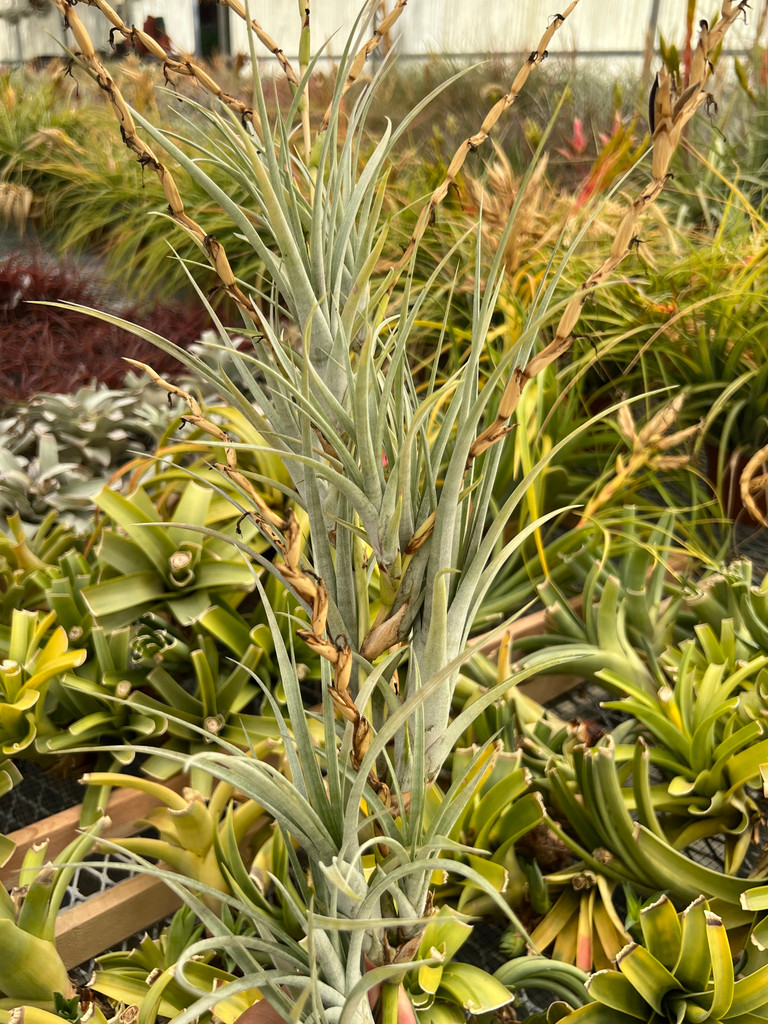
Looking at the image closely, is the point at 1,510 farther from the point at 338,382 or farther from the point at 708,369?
the point at 708,369

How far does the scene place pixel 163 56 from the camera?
40 cm

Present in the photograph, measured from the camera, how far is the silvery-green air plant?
1.25 feet

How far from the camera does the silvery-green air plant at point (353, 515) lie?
382 mm

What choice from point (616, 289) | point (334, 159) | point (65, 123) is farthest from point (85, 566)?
point (65, 123)

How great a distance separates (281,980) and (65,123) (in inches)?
150

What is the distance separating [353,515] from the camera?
1.53 ft

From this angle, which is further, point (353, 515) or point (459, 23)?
point (459, 23)

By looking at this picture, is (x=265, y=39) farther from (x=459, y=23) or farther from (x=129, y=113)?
(x=459, y=23)

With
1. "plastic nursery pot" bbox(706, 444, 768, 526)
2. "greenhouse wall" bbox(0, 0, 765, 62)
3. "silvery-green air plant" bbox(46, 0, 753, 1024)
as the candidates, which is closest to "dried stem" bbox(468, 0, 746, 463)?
"silvery-green air plant" bbox(46, 0, 753, 1024)

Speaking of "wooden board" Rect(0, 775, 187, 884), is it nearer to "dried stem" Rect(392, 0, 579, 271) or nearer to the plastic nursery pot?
"dried stem" Rect(392, 0, 579, 271)

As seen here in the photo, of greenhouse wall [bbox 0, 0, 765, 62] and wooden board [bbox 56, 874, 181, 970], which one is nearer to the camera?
wooden board [bbox 56, 874, 181, 970]

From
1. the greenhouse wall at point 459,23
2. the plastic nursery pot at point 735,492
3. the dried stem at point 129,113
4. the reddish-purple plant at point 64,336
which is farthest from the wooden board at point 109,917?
the greenhouse wall at point 459,23

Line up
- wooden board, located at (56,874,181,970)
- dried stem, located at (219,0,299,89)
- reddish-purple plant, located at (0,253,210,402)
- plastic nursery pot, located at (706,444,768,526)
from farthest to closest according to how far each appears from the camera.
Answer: reddish-purple plant, located at (0,253,210,402)
plastic nursery pot, located at (706,444,768,526)
wooden board, located at (56,874,181,970)
dried stem, located at (219,0,299,89)

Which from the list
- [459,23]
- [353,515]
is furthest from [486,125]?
[459,23]
